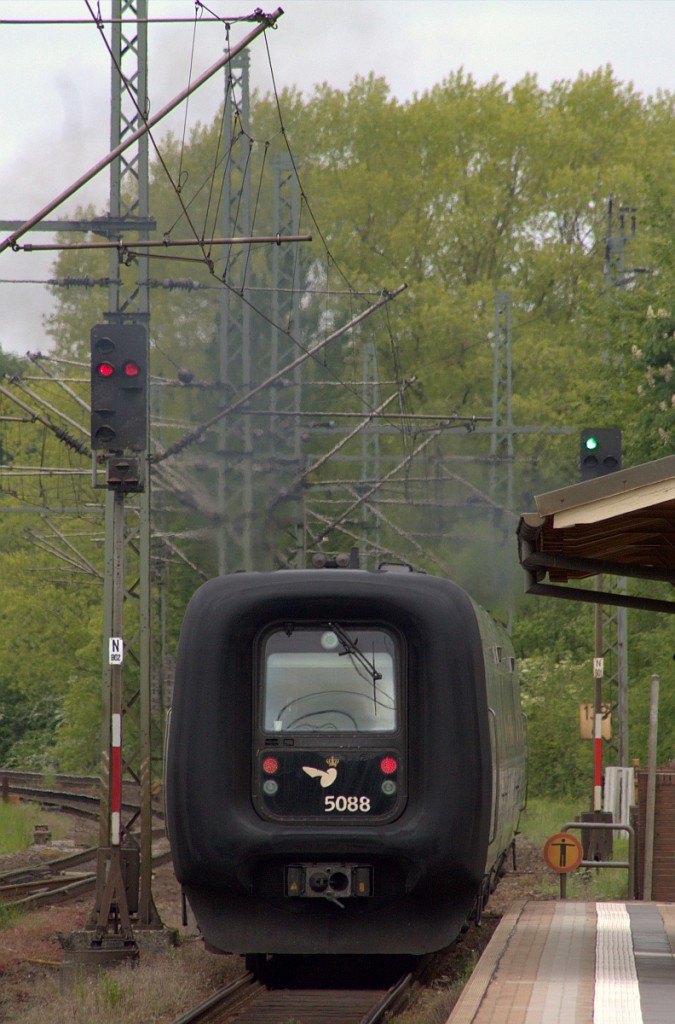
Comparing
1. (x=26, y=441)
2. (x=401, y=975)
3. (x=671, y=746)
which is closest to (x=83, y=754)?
(x=26, y=441)

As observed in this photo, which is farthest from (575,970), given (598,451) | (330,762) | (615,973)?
(598,451)

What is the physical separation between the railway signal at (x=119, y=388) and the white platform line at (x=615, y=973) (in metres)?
5.61

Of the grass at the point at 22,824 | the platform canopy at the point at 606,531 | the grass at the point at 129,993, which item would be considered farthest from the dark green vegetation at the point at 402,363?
the platform canopy at the point at 606,531

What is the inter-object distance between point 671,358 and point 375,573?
13.1 metres

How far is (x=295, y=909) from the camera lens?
11.5 m

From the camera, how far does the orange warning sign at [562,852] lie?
14.5m

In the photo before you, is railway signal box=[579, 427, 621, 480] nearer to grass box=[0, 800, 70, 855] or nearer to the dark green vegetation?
the dark green vegetation

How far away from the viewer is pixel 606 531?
941 centimetres

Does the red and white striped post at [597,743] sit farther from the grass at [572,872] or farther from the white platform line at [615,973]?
the white platform line at [615,973]

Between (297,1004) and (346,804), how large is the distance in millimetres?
1641

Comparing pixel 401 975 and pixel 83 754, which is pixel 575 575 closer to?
pixel 401 975

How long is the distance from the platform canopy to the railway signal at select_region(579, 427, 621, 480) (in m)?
6.60

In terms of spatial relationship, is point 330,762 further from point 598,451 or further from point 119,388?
point 598,451

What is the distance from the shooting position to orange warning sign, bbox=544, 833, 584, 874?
14.5m
